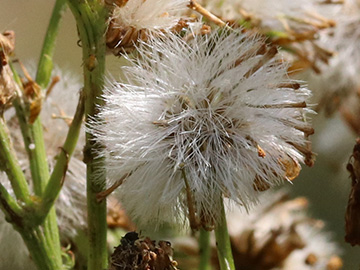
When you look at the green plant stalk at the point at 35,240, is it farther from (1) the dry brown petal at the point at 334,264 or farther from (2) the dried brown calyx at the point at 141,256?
(1) the dry brown petal at the point at 334,264

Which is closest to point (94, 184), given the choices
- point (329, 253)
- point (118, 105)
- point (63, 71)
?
point (118, 105)

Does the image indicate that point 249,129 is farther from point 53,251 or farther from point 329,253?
point 329,253

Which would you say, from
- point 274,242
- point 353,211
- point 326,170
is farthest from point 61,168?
point 326,170

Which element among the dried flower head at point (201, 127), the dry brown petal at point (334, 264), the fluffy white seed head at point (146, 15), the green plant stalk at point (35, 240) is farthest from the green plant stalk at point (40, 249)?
the dry brown petal at point (334, 264)

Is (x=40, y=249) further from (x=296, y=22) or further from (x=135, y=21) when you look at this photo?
(x=296, y=22)

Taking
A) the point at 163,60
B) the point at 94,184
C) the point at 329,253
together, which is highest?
the point at 163,60
